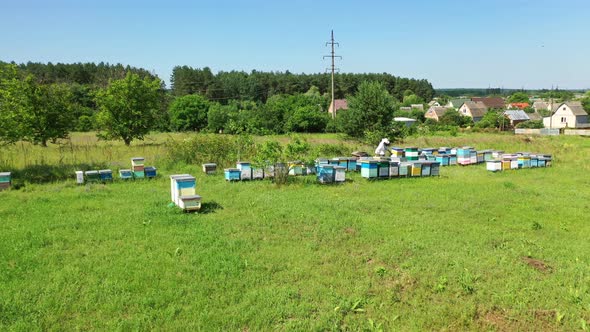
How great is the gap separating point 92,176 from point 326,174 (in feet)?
21.3

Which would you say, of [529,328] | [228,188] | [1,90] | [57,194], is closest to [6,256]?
[57,194]

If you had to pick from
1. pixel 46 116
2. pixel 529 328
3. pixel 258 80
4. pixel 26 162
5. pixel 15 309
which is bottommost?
pixel 529 328

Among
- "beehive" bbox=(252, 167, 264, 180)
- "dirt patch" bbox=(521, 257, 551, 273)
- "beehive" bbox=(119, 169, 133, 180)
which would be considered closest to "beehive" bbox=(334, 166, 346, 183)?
"beehive" bbox=(252, 167, 264, 180)

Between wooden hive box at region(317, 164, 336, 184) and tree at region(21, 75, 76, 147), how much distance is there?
9350 mm

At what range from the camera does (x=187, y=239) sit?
6.80 metres

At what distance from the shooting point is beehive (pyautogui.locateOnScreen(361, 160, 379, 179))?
41.5ft

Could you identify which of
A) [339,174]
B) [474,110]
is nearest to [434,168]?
[339,174]

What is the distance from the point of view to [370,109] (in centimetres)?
2545

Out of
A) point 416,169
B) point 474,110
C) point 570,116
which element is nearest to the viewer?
point 416,169

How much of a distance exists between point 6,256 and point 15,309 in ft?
5.85

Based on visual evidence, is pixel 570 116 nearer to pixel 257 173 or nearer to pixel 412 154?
pixel 412 154

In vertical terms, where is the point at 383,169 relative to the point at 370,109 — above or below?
below

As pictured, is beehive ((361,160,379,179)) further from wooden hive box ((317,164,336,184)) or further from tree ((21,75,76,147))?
tree ((21,75,76,147))

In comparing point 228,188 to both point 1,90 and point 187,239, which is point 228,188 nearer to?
point 187,239
